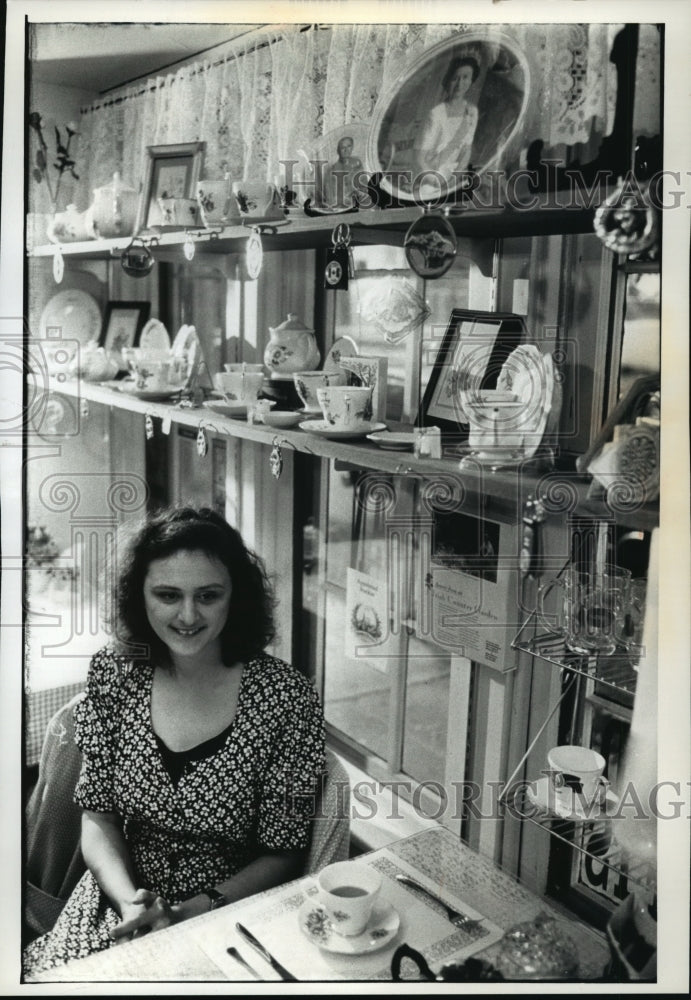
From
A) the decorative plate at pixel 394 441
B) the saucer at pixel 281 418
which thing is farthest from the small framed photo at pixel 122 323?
the decorative plate at pixel 394 441

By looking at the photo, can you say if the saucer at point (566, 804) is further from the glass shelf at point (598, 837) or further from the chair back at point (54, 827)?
the chair back at point (54, 827)

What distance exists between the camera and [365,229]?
1.33 m

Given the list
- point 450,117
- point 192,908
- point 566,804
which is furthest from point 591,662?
point 450,117

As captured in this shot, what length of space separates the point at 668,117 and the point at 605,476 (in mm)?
478

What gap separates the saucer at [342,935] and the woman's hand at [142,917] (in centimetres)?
19

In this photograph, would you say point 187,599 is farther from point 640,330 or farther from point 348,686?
point 640,330

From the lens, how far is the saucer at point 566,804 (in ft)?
4.40

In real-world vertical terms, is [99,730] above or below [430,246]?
below

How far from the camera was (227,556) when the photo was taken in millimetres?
1382

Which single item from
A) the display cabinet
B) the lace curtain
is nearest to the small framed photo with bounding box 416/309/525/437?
the display cabinet

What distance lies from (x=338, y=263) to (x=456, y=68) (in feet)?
0.98

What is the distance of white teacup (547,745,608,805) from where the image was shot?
134 cm

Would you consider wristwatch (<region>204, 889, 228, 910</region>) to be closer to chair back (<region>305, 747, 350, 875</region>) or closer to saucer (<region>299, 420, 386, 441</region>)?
chair back (<region>305, 747, 350, 875</region>)

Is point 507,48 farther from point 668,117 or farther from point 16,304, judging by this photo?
point 16,304
